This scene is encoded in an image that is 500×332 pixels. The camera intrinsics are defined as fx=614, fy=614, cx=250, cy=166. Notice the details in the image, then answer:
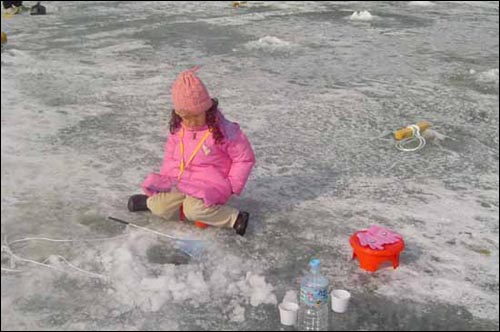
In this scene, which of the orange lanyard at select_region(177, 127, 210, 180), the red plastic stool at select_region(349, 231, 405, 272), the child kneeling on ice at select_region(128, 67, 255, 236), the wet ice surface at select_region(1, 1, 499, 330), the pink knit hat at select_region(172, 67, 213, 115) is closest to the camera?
the wet ice surface at select_region(1, 1, 499, 330)

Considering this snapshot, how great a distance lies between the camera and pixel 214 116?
12.8 ft

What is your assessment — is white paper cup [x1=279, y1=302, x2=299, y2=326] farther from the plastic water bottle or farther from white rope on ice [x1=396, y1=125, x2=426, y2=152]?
white rope on ice [x1=396, y1=125, x2=426, y2=152]

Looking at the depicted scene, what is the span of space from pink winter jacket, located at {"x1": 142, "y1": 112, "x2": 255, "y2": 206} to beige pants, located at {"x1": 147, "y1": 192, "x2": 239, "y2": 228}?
0.05 meters

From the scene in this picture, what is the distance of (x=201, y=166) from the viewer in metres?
3.99

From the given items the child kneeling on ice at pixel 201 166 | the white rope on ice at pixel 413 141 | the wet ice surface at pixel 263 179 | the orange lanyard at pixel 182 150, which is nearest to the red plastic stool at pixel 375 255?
the wet ice surface at pixel 263 179

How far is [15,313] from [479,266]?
2568mm

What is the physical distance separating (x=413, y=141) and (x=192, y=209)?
8.48 feet

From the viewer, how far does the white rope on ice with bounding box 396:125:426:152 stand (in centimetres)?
540

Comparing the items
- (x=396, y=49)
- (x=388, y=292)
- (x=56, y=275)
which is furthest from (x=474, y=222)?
(x=396, y=49)

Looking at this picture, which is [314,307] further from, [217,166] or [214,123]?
[214,123]

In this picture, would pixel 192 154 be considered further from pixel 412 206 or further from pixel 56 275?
pixel 412 206

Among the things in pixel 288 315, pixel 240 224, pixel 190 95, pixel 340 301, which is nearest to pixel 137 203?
pixel 240 224

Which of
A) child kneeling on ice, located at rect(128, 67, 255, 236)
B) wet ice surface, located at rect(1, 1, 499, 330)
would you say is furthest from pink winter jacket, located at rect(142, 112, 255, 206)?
wet ice surface, located at rect(1, 1, 499, 330)

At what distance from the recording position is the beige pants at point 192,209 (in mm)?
3871
